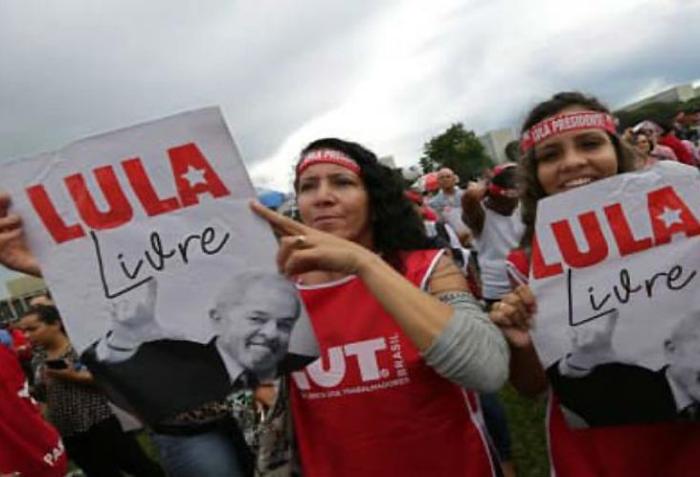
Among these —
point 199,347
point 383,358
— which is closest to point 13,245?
point 199,347

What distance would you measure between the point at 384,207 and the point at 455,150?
6667cm

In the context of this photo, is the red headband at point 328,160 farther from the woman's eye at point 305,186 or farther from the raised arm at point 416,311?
the raised arm at point 416,311

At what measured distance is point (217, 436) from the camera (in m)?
3.00

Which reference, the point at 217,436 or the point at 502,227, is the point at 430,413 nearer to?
the point at 217,436

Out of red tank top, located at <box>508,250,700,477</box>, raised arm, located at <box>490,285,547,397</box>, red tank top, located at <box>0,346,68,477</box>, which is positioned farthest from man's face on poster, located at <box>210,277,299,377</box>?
red tank top, located at <box>0,346,68,477</box>

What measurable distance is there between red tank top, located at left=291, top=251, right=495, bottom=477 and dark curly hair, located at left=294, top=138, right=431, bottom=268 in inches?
8.9

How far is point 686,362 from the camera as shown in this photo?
1617 millimetres

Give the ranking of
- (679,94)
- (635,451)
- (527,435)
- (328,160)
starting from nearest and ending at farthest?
(635,451) < (328,160) < (527,435) < (679,94)

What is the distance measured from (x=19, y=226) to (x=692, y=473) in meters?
1.61

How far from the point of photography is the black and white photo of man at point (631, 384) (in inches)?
63.6

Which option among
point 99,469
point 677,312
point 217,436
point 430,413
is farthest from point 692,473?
point 99,469

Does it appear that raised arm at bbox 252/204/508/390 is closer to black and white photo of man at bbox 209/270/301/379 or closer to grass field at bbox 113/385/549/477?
black and white photo of man at bbox 209/270/301/379

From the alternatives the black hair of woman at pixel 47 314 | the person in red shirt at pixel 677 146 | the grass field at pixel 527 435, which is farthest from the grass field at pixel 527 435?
the person in red shirt at pixel 677 146

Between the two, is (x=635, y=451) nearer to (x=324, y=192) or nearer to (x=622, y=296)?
(x=622, y=296)
